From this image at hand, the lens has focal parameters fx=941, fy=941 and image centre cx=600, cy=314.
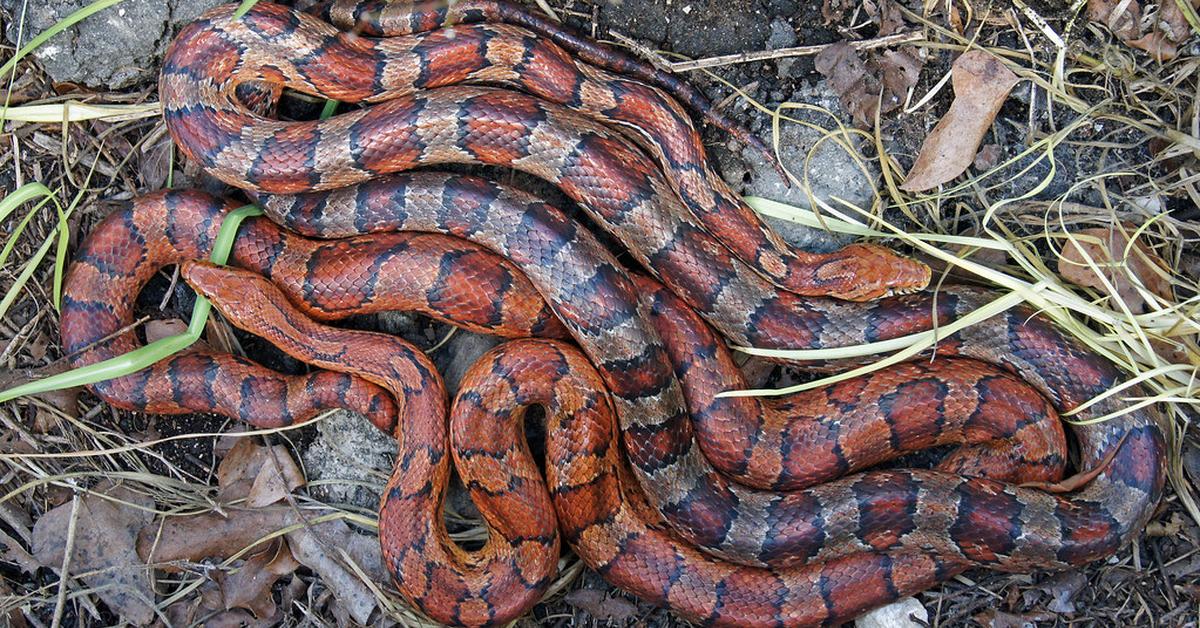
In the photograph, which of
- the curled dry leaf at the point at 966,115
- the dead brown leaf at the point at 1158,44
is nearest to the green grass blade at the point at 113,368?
the curled dry leaf at the point at 966,115

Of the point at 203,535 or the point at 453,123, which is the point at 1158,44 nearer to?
the point at 453,123

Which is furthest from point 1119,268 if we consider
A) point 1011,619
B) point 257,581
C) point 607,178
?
point 257,581

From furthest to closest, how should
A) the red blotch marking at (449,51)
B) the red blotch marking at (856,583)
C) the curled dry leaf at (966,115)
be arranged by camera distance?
the curled dry leaf at (966,115), the red blotch marking at (449,51), the red blotch marking at (856,583)

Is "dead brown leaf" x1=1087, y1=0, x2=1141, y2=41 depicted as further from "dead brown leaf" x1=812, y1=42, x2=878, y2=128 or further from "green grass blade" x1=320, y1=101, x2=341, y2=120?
"green grass blade" x1=320, y1=101, x2=341, y2=120

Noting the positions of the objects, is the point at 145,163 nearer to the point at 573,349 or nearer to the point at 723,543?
the point at 573,349

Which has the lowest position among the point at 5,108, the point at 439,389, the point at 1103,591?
the point at 1103,591

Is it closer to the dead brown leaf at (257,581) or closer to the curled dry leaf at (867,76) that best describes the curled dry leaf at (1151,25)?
the curled dry leaf at (867,76)

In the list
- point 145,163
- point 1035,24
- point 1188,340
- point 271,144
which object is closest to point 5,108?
point 145,163
